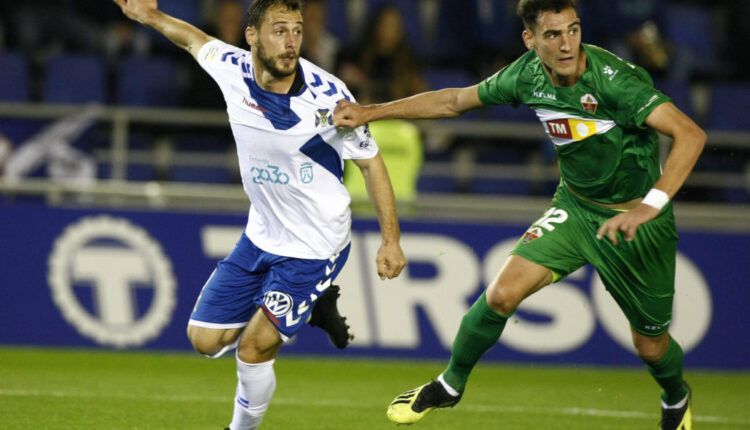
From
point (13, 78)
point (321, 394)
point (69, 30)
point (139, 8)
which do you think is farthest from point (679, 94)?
point (139, 8)

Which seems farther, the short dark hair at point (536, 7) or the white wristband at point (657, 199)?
the short dark hair at point (536, 7)

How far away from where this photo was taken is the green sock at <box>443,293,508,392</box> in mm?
7055

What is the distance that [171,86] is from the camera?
1285 cm

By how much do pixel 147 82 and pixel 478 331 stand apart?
21.8ft

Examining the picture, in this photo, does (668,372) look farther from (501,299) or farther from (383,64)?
(383,64)

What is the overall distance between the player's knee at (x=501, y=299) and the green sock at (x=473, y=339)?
0.04 metres

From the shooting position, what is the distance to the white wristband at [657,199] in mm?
6207

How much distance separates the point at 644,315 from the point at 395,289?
4062mm

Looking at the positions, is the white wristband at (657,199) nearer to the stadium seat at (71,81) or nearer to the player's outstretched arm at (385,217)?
the player's outstretched arm at (385,217)

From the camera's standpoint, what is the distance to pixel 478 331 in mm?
7070

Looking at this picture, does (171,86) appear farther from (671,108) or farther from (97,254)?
(671,108)

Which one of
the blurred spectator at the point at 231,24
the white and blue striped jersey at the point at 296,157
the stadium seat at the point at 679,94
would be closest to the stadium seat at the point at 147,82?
the blurred spectator at the point at 231,24

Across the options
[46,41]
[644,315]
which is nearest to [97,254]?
[46,41]

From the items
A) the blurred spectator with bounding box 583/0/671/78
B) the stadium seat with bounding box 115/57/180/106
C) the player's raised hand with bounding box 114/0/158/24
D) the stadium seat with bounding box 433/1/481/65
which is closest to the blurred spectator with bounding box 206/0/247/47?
the stadium seat with bounding box 115/57/180/106
